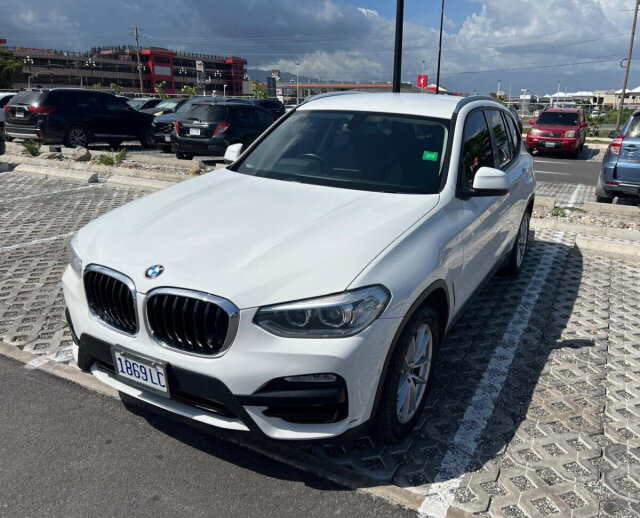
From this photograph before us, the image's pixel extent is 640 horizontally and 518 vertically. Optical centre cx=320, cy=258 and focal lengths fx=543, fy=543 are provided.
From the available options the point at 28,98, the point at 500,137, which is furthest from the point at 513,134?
the point at 28,98

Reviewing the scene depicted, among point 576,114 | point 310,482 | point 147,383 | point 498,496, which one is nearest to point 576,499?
point 498,496

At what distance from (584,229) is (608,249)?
689 mm

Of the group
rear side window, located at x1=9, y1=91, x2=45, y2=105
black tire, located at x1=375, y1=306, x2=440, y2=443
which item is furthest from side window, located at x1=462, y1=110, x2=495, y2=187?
rear side window, located at x1=9, y1=91, x2=45, y2=105

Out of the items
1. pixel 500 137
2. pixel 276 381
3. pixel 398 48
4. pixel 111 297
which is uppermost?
pixel 398 48

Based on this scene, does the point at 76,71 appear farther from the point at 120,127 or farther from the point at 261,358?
the point at 261,358

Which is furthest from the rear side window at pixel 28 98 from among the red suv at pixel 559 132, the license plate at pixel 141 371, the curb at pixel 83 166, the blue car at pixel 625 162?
the red suv at pixel 559 132

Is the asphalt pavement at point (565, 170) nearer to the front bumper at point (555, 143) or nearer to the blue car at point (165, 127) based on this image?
the front bumper at point (555, 143)

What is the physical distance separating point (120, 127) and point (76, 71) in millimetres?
92946

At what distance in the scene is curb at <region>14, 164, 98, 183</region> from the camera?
1102 cm

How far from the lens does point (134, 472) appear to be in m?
2.76

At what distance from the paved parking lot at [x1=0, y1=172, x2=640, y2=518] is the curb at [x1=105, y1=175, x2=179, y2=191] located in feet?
12.6

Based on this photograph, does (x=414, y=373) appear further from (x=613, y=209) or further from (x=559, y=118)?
(x=559, y=118)

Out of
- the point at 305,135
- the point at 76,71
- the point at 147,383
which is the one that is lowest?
the point at 147,383

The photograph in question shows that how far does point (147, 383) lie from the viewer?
2604 millimetres
